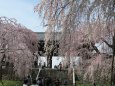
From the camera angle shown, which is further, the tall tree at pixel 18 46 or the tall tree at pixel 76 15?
the tall tree at pixel 18 46

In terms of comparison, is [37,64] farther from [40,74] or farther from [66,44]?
[66,44]

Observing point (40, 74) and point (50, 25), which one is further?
point (40, 74)

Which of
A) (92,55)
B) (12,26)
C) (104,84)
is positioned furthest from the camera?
(12,26)

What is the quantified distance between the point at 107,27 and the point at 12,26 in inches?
970

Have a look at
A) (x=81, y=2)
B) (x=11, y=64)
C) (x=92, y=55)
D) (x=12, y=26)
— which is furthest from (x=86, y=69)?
(x=81, y=2)

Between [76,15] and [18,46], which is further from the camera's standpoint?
[18,46]

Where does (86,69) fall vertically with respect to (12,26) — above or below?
below

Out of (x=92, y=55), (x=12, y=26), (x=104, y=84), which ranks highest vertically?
(x=12, y=26)

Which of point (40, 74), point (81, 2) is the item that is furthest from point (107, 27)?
point (40, 74)

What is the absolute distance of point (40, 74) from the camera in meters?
41.1

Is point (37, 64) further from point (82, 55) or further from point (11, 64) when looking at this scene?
point (82, 55)

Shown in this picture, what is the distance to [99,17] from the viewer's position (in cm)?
812

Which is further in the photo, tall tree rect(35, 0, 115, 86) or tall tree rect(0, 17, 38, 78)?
tall tree rect(0, 17, 38, 78)

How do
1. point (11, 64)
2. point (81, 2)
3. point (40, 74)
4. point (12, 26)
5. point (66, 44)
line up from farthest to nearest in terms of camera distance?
point (40, 74), point (11, 64), point (12, 26), point (66, 44), point (81, 2)
